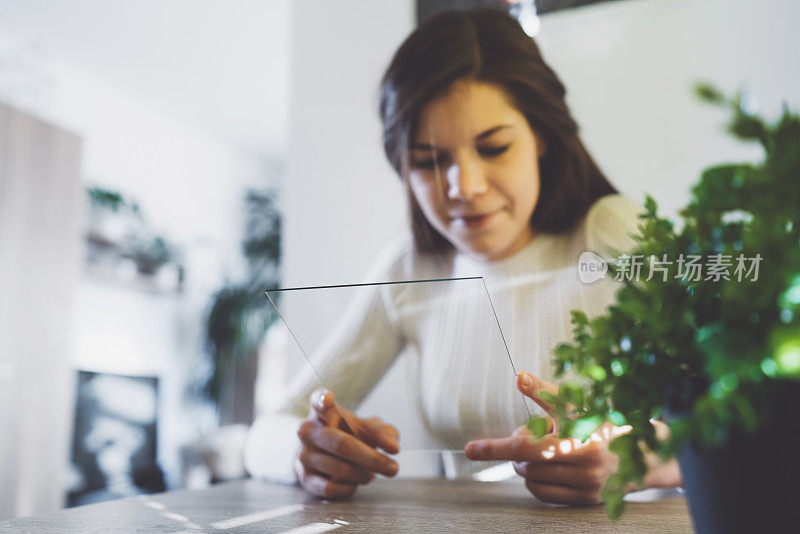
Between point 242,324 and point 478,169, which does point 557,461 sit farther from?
point 242,324

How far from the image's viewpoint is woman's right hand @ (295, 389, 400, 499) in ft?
3.05

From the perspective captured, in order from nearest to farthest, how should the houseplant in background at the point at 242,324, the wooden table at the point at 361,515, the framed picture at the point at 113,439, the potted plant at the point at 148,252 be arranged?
the wooden table at the point at 361,515 < the framed picture at the point at 113,439 < the potted plant at the point at 148,252 < the houseplant in background at the point at 242,324

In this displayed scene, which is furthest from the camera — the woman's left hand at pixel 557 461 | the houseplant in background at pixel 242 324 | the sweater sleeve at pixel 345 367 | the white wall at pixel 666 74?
the houseplant in background at pixel 242 324

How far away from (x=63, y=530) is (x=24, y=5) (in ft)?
11.6

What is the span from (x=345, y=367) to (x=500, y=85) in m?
0.61

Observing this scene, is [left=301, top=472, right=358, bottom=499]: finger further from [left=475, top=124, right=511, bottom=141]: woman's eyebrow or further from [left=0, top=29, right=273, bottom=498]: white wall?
[left=0, top=29, right=273, bottom=498]: white wall

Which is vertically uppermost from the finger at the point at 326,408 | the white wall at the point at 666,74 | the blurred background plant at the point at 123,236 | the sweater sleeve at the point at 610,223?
the blurred background plant at the point at 123,236

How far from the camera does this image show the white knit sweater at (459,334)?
29.6 inches

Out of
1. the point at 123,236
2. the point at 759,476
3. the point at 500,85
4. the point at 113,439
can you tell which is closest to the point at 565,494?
the point at 759,476

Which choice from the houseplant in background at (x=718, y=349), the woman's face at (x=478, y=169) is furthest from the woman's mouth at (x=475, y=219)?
the houseplant in background at (x=718, y=349)

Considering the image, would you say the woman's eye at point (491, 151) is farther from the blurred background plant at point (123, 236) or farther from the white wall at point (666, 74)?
the blurred background plant at point (123, 236)

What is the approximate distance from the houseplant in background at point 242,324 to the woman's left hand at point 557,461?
393cm

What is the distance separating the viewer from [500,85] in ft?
4.11

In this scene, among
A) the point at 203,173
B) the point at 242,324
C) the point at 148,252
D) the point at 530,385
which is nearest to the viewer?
the point at 530,385
